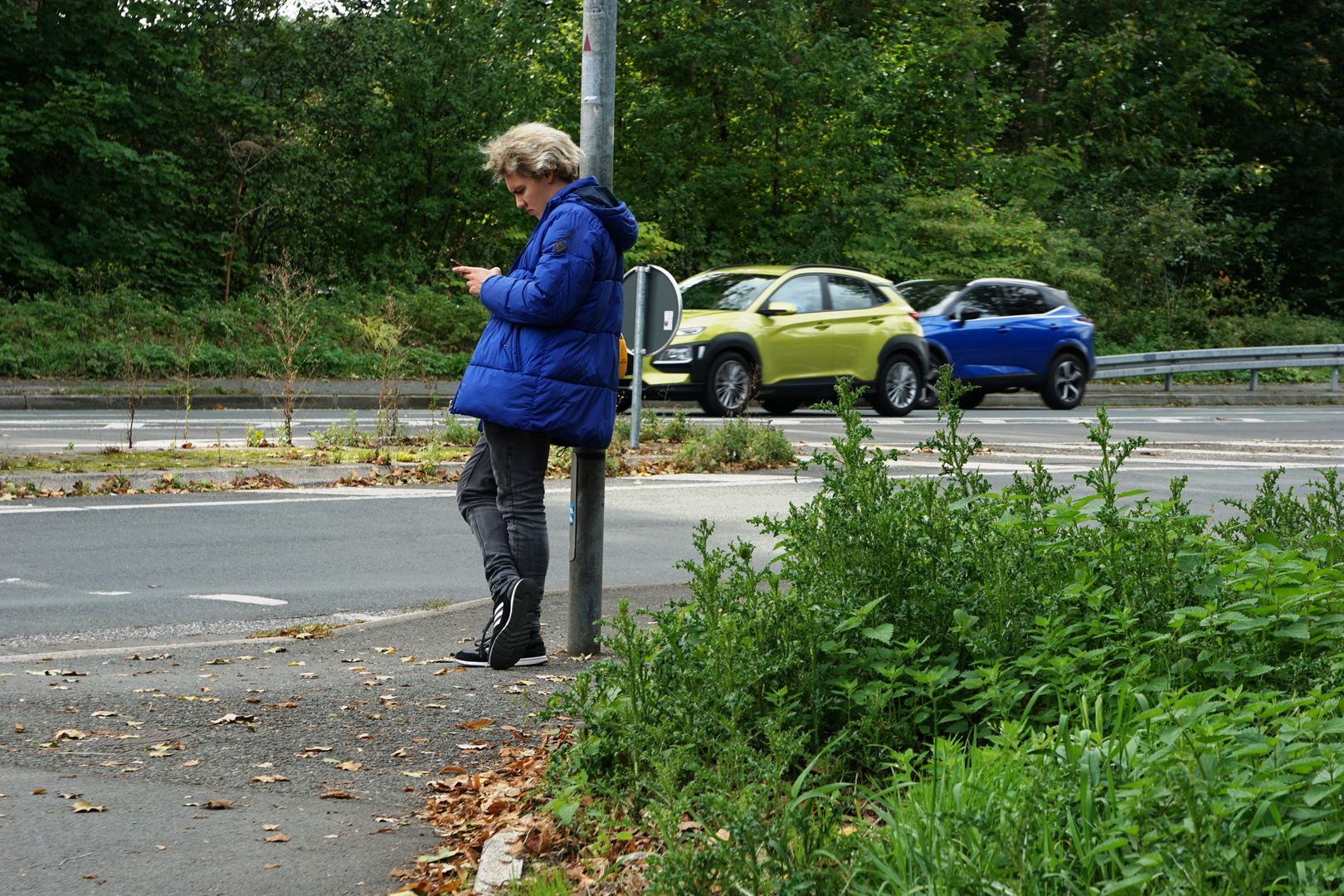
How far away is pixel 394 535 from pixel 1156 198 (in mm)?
29019

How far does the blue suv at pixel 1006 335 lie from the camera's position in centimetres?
2178

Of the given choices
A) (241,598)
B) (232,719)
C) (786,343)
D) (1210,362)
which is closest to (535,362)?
(232,719)

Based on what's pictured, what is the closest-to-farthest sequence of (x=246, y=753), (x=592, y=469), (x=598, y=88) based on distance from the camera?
(x=246, y=753)
(x=592, y=469)
(x=598, y=88)

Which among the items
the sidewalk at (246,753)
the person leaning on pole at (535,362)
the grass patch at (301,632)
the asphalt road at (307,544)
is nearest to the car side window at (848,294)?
the asphalt road at (307,544)

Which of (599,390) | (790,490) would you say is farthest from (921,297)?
(599,390)

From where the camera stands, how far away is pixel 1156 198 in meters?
34.5

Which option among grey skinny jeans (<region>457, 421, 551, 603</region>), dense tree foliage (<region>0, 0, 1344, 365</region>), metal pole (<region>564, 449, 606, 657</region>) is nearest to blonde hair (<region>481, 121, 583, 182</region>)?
grey skinny jeans (<region>457, 421, 551, 603</region>)

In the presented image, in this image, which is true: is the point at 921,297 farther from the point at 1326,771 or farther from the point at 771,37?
the point at 1326,771

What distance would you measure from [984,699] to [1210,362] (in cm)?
2600

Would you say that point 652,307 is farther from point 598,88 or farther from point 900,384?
point 900,384

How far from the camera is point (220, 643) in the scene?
245 inches

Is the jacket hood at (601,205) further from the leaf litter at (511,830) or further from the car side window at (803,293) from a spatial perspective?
the car side window at (803,293)

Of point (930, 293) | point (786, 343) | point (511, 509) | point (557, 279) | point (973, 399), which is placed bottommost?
point (511, 509)

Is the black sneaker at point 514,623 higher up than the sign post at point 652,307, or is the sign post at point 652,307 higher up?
the sign post at point 652,307
